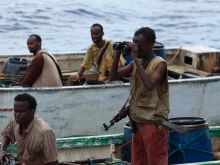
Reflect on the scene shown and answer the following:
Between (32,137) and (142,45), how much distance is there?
4.52ft

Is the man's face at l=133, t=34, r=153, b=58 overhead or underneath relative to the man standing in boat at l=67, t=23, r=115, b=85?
overhead

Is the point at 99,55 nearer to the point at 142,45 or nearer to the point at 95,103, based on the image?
the point at 95,103

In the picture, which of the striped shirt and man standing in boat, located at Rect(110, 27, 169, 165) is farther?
man standing in boat, located at Rect(110, 27, 169, 165)

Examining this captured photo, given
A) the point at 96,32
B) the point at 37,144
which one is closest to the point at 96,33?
the point at 96,32

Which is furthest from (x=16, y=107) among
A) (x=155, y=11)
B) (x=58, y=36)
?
(x=155, y=11)

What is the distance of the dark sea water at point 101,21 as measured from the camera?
24828 millimetres

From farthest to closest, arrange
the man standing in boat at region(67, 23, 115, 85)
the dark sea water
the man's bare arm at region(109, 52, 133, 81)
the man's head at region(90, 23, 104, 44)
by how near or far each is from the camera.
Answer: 1. the dark sea water
2. the man standing in boat at region(67, 23, 115, 85)
3. the man's head at region(90, 23, 104, 44)
4. the man's bare arm at region(109, 52, 133, 81)

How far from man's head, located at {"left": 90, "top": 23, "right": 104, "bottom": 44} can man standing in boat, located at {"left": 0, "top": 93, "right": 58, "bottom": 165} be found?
3696 mm

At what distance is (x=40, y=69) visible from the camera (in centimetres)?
939

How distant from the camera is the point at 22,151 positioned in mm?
6223

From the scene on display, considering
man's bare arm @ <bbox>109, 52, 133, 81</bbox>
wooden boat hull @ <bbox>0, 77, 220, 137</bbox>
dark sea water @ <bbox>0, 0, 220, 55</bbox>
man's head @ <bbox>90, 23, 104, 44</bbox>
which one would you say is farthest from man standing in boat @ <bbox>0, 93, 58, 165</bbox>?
dark sea water @ <bbox>0, 0, 220, 55</bbox>

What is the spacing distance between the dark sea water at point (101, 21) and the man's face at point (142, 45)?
1538 cm

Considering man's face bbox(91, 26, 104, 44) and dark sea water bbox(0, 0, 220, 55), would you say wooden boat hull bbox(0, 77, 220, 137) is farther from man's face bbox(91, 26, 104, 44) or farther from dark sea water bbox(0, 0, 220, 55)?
dark sea water bbox(0, 0, 220, 55)

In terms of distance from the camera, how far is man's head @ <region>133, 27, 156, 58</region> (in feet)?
21.5
